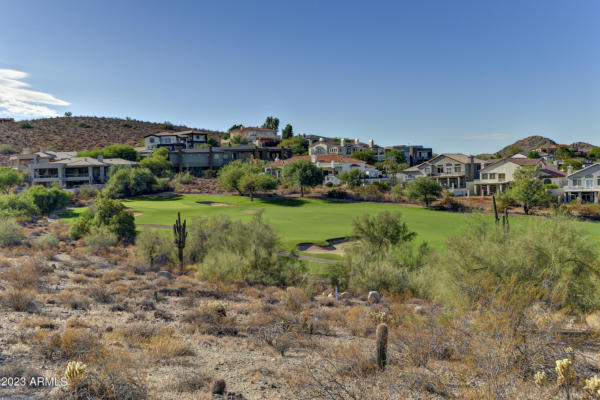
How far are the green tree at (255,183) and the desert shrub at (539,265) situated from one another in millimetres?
53054

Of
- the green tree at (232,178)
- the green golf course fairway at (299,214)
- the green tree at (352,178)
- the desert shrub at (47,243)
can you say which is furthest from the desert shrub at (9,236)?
the green tree at (352,178)

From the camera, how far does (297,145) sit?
12788 centimetres

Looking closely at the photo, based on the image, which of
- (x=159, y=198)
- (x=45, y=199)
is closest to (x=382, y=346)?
(x=45, y=199)

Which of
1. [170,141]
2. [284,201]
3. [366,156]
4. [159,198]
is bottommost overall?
[284,201]

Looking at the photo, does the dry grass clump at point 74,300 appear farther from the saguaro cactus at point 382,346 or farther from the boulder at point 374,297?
the boulder at point 374,297

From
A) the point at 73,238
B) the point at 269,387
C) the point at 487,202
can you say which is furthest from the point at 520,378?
the point at 487,202

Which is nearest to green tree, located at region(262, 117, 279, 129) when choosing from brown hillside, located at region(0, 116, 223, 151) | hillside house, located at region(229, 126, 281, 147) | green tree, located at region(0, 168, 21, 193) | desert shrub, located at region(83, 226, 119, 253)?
hillside house, located at region(229, 126, 281, 147)

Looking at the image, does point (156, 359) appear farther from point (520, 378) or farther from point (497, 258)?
point (497, 258)

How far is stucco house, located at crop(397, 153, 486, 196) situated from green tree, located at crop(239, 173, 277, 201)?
30.1 m

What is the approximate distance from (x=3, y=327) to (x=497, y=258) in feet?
63.4

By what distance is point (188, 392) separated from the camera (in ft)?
33.3

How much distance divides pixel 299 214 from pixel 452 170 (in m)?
44.1

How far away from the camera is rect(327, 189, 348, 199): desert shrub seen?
72.8m

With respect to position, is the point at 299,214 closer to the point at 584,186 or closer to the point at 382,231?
the point at 382,231
